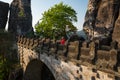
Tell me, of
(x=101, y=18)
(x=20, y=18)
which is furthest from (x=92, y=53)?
(x=20, y=18)

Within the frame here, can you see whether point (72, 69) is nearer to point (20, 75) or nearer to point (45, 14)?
point (20, 75)

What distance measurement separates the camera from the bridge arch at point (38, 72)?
103 ft

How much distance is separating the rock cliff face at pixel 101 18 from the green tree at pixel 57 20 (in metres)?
10.8

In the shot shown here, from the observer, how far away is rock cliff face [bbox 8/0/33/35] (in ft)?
230

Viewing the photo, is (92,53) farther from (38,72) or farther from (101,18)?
(101,18)

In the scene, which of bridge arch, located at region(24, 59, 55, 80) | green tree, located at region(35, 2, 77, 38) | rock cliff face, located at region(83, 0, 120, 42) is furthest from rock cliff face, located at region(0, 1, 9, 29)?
bridge arch, located at region(24, 59, 55, 80)

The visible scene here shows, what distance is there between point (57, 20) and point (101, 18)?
17.4m

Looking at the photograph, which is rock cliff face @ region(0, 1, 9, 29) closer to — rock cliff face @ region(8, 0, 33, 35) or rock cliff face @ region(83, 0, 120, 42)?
rock cliff face @ region(8, 0, 33, 35)

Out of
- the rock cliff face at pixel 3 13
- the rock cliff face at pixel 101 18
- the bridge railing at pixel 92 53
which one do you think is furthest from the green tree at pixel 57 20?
the bridge railing at pixel 92 53

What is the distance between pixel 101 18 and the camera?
34.1m

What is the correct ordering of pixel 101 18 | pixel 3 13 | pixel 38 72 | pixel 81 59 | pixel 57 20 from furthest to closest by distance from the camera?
pixel 3 13, pixel 57 20, pixel 101 18, pixel 38 72, pixel 81 59

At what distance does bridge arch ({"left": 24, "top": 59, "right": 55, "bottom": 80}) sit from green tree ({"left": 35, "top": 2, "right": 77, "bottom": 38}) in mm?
17325

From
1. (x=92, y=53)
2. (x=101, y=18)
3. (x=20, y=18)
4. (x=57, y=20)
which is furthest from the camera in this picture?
(x=20, y=18)

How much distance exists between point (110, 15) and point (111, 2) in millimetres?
2027
